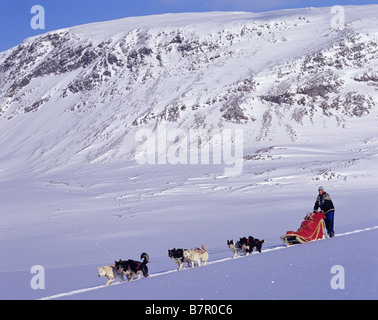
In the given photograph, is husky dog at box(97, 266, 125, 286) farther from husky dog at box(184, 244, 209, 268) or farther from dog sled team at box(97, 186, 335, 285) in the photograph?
husky dog at box(184, 244, 209, 268)

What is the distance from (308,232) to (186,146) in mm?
61737

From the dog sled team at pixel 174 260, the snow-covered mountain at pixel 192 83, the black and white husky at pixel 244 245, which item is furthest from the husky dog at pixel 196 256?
the snow-covered mountain at pixel 192 83

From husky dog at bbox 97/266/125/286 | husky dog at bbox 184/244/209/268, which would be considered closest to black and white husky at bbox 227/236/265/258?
husky dog at bbox 184/244/209/268

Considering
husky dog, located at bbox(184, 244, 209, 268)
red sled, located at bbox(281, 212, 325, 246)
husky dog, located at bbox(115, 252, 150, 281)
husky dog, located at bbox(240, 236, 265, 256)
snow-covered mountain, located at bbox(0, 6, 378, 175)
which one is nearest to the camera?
husky dog, located at bbox(115, 252, 150, 281)

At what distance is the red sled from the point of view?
14625 millimetres

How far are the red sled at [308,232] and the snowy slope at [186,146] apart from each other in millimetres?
1017

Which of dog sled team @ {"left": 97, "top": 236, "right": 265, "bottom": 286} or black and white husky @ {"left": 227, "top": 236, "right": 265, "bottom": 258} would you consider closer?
dog sled team @ {"left": 97, "top": 236, "right": 265, "bottom": 286}

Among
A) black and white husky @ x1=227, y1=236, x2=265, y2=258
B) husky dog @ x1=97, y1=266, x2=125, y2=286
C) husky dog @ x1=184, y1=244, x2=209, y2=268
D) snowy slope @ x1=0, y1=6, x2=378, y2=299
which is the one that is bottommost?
husky dog @ x1=97, y1=266, x2=125, y2=286

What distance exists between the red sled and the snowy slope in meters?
1.02

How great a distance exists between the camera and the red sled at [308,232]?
576 inches

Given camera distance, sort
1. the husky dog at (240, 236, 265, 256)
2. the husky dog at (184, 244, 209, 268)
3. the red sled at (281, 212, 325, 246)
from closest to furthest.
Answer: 1. the husky dog at (184, 244, 209, 268)
2. the husky dog at (240, 236, 265, 256)
3. the red sled at (281, 212, 325, 246)

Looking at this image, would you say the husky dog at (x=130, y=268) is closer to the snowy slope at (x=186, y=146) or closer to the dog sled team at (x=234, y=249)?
the dog sled team at (x=234, y=249)

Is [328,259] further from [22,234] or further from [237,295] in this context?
[22,234]

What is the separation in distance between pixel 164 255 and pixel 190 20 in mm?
113368
